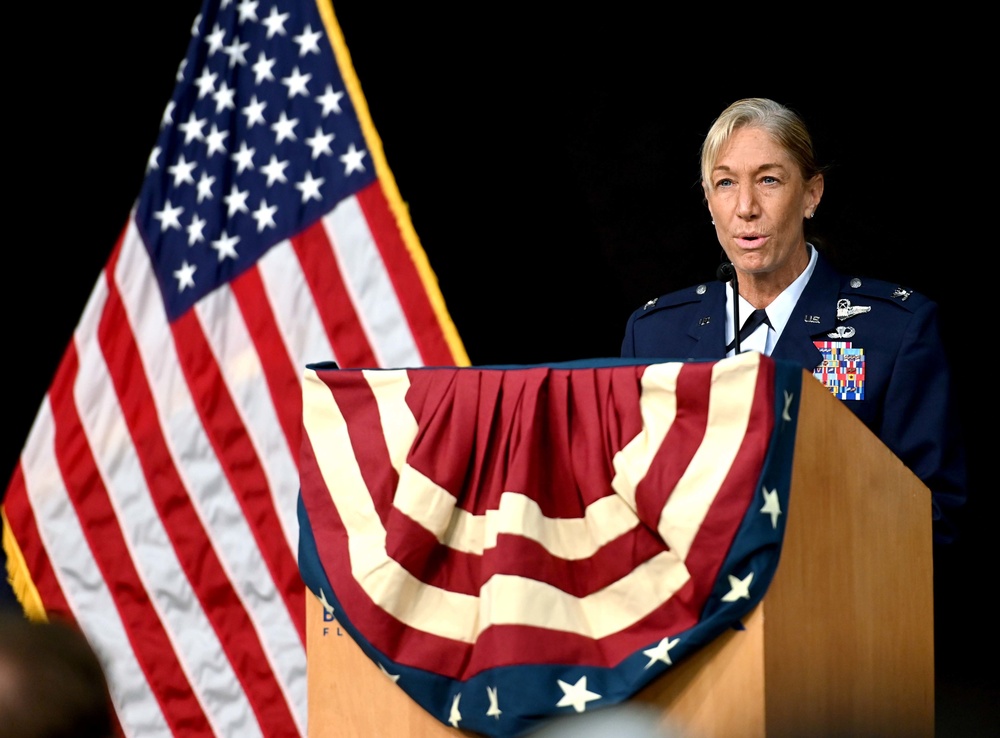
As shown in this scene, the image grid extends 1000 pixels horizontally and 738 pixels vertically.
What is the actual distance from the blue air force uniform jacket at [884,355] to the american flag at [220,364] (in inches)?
48.2

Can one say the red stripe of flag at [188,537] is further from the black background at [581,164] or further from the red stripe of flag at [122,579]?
the black background at [581,164]

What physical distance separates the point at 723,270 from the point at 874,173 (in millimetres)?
1123

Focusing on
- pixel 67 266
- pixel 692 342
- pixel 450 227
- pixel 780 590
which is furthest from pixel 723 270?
pixel 67 266

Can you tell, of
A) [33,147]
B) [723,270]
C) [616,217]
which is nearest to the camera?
[723,270]

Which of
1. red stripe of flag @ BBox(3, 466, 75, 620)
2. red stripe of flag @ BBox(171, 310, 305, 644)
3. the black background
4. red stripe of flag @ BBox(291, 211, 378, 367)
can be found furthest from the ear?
red stripe of flag @ BBox(3, 466, 75, 620)

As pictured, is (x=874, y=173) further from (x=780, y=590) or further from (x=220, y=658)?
(x=220, y=658)

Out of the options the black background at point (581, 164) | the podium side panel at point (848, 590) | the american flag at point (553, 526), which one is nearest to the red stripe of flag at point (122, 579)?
the black background at point (581, 164)

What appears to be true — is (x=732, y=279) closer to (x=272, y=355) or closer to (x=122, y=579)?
(x=272, y=355)

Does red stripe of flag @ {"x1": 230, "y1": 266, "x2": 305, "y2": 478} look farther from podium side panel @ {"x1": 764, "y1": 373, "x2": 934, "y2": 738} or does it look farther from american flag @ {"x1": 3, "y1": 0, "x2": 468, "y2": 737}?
podium side panel @ {"x1": 764, "y1": 373, "x2": 934, "y2": 738}

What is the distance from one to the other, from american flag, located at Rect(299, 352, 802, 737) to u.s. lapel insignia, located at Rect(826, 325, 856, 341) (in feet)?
1.93

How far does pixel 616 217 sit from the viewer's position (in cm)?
318

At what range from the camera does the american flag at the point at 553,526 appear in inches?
53.4

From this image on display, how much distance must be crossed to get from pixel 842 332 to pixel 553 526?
2.36ft

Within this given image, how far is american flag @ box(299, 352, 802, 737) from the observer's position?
53.4 inches
